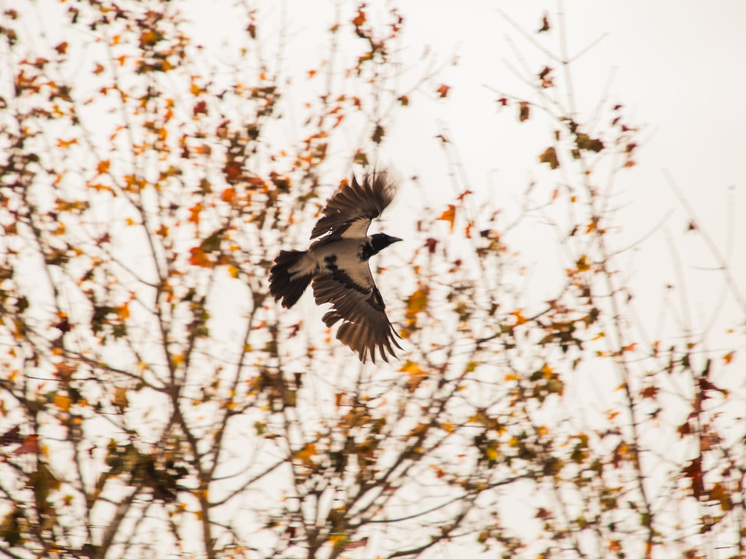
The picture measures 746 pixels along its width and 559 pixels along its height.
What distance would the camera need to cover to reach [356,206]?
5.34 meters

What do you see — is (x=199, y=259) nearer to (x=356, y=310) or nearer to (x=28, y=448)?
(x=356, y=310)

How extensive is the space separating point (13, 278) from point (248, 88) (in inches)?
107

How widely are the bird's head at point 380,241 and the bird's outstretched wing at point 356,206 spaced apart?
0.13 metres

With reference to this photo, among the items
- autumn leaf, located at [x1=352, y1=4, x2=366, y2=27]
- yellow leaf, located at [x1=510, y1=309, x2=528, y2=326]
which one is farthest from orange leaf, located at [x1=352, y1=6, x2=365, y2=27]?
yellow leaf, located at [x1=510, y1=309, x2=528, y2=326]

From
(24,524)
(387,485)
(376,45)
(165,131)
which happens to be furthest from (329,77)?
(24,524)

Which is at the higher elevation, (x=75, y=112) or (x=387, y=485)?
(x=75, y=112)

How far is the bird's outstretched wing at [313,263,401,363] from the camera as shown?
5840mm

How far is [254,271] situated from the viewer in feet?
21.5

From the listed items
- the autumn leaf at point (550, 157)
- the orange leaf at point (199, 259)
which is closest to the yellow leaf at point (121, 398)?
the orange leaf at point (199, 259)

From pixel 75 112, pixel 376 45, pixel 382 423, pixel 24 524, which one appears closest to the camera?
pixel 24 524

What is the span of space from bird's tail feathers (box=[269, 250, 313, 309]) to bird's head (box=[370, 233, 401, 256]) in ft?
1.85

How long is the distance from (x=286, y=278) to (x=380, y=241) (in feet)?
2.70

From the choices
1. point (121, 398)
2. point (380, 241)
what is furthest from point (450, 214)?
point (121, 398)

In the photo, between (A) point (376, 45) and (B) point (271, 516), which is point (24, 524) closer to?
(B) point (271, 516)
